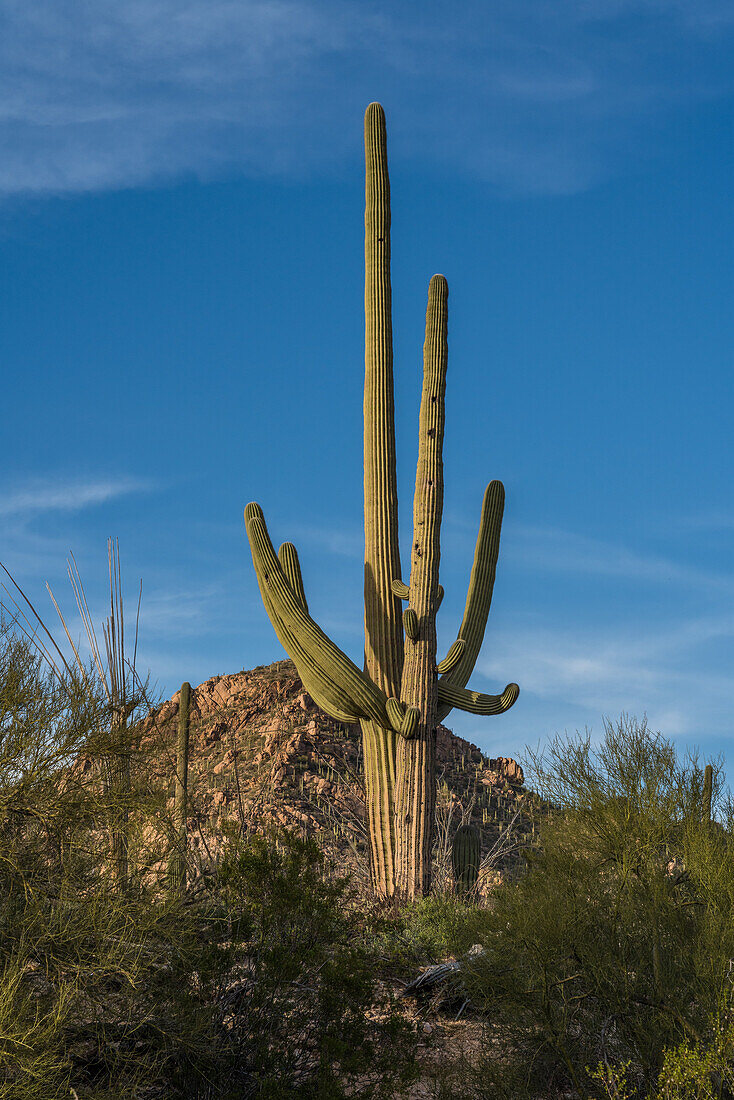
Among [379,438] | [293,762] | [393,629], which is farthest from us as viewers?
[293,762]

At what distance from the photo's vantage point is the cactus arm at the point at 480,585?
42.3 feet

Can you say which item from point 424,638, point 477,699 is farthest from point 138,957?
point 477,699

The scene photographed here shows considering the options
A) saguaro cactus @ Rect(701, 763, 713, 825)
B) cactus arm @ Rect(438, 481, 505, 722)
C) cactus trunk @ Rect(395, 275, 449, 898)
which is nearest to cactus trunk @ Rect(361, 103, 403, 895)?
cactus trunk @ Rect(395, 275, 449, 898)

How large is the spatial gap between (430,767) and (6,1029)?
7041 millimetres

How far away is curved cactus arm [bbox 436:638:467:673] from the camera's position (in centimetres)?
1250

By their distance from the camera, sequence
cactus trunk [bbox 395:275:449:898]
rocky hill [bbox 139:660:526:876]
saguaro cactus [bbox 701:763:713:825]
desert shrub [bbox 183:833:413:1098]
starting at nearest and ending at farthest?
desert shrub [bbox 183:833:413:1098] < saguaro cactus [bbox 701:763:713:825] < cactus trunk [bbox 395:275:449:898] < rocky hill [bbox 139:660:526:876]

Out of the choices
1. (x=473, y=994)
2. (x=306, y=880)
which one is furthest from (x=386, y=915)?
(x=306, y=880)

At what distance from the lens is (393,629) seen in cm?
1303

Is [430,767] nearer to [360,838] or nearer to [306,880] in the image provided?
[306,880]

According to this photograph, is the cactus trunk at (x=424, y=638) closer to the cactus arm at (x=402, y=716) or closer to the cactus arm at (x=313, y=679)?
the cactus arm at (x=402, y=716)

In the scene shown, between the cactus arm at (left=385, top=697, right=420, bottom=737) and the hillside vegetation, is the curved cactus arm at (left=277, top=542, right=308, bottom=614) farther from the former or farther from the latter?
the hillside vegetation

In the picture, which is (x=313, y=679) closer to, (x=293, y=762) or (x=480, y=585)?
(x=480, y=585)

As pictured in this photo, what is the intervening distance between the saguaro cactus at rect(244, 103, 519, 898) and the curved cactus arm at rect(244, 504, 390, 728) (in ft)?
0.05

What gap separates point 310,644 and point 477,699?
2094 millimetres
